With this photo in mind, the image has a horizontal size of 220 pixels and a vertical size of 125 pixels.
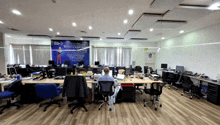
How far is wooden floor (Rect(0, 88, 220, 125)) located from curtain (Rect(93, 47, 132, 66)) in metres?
6.59

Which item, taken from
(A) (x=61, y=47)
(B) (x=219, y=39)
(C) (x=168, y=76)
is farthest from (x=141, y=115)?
(A) (x=61, y=47)

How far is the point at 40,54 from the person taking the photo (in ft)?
29.4

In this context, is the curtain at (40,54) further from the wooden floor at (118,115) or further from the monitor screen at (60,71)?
the wooden floor at (118,115)

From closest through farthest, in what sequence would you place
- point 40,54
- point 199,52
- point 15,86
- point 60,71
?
1. point 15,86
2. point 60,71
3. point 199,52
4. point 40,54

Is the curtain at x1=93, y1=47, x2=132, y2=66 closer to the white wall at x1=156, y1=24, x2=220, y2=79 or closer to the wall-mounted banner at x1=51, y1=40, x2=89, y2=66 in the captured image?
the wall-mounted banner at x1=51, y1=40, x2=89, y2=66

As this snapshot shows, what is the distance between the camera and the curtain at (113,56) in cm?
958

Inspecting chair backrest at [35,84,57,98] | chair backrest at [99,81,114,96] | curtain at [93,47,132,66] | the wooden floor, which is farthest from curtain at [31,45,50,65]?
chair backrest at [99,81,114,96]

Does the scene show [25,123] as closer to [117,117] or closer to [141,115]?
[117,117]

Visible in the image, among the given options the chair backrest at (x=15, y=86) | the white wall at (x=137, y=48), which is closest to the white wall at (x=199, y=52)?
the white wall at (x=137, y=48)

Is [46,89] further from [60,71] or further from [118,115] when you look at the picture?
[118,115]

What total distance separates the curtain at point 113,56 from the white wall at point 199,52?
401 cm

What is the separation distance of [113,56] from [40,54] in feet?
24.5

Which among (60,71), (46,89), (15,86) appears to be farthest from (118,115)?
(15,86)

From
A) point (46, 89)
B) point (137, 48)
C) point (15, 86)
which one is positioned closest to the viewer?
point (46, 89)
